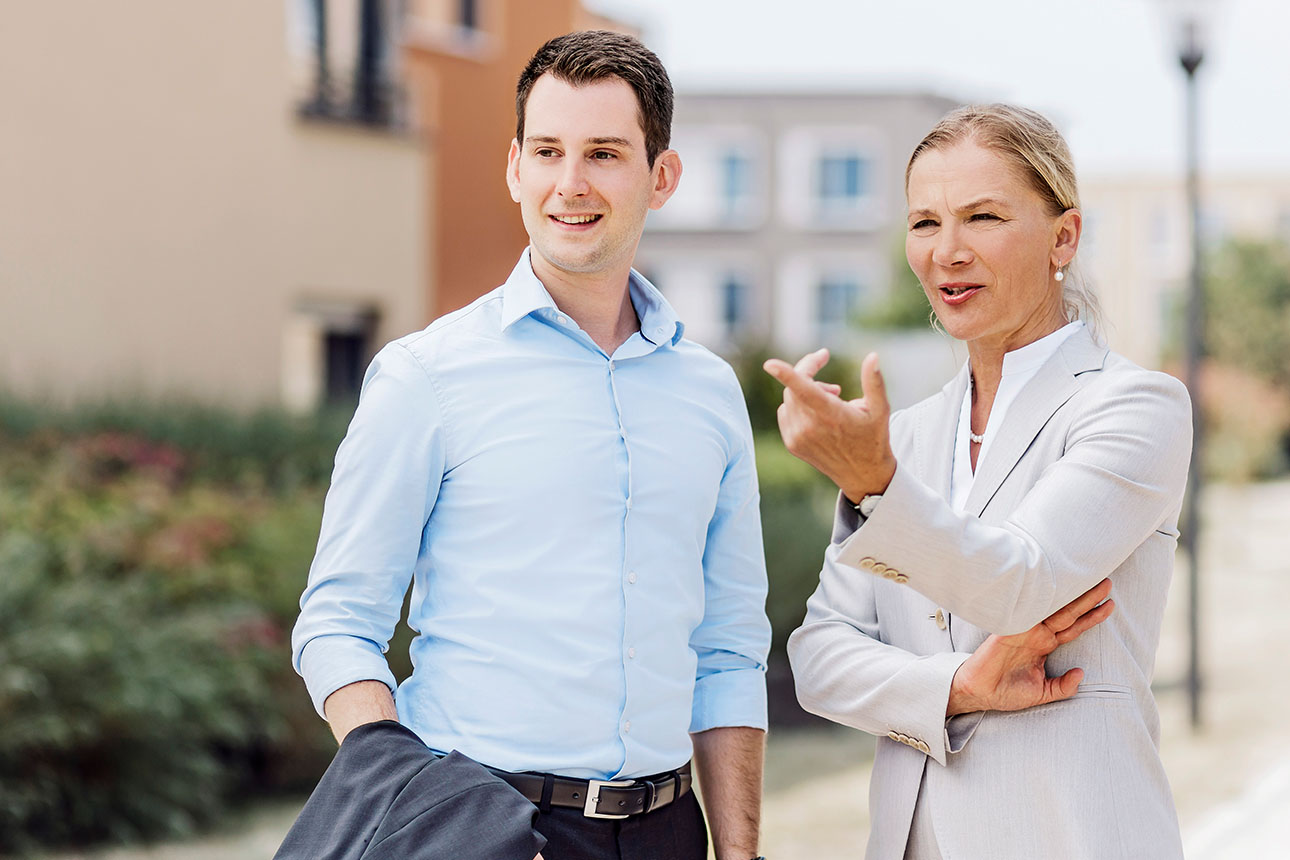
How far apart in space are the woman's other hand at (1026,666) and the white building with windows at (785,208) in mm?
40413

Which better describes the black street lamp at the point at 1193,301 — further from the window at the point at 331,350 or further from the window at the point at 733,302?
the window at the point at 733,302

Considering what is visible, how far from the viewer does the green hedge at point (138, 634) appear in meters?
5.81

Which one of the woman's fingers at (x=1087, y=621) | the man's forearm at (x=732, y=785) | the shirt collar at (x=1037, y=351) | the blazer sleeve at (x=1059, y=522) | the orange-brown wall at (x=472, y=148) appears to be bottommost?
the man's forearm at (x=732, y=785)

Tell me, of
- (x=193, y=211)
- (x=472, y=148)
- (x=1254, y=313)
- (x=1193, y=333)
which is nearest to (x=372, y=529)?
(x=193, y=211)

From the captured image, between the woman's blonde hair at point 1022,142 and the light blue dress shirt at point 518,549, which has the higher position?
the woman's blonde hair at point 1022,142

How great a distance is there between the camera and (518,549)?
221 centimetres

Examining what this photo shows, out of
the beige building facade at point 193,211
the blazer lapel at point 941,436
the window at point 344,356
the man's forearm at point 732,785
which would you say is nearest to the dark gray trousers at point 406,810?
the man's forearm at point 732,785

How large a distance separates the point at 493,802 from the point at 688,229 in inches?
1658

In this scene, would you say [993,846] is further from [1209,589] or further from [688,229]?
[688,229]

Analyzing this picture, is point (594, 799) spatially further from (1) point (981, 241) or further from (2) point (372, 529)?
(1) point (981, 241)

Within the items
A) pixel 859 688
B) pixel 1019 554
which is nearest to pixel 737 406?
pixel 859 688

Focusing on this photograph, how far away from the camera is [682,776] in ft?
7.79

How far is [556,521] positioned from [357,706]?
40 cm

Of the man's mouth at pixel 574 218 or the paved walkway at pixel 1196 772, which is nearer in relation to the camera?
the man's mouth at pixel 574 218
